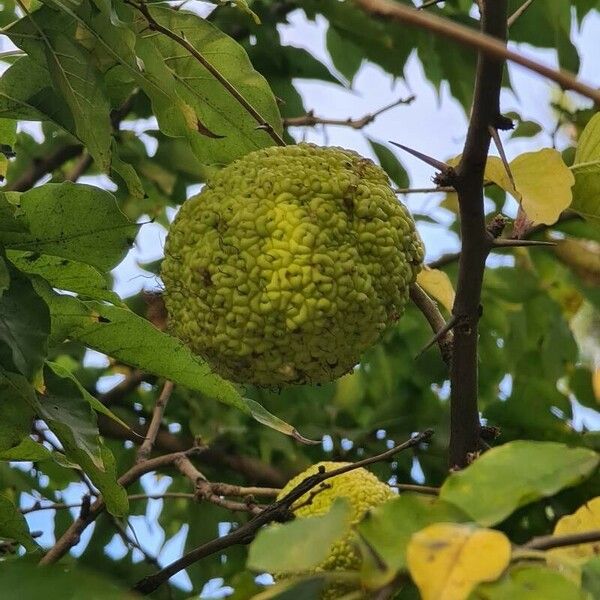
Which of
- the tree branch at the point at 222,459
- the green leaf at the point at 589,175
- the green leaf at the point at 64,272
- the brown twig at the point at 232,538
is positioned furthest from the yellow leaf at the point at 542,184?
the tree branch at the point at 222,459

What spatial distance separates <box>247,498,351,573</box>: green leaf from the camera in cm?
65

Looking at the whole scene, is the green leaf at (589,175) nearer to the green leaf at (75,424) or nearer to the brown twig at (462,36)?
the green leaf at (75,424)

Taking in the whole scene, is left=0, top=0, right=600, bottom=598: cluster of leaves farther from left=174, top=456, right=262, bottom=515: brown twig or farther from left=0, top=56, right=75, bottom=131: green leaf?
left=174, top=456, right=262, bottom=515: brown twig

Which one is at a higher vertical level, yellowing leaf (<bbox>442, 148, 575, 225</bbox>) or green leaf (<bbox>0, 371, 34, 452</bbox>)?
yellowing leaf (<bbox>442, 148, 575, 225</bbox>)

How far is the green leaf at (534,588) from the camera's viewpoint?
2.11ft

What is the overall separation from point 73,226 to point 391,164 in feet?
3.77

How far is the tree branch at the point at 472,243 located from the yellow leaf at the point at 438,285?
0.26 meters

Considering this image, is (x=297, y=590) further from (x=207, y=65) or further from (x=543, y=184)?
(x=207, y=65)

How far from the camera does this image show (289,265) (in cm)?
109

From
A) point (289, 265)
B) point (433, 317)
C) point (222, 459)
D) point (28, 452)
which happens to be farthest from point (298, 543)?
point (222, 459)

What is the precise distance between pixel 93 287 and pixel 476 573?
73 centimetres

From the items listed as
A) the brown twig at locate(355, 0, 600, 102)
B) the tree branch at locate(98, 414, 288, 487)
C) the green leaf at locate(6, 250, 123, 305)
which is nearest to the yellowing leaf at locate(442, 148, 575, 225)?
the green leaf at locate(6, 250, 123, 305)

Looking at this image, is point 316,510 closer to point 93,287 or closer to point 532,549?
point 93,287

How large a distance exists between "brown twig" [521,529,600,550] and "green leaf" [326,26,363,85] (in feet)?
5.80
